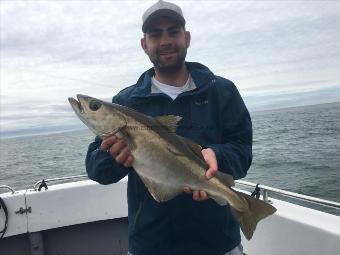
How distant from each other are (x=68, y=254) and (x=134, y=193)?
3.60 meters

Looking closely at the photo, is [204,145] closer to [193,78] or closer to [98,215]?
[193,78]

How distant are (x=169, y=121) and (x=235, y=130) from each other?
0.66 m

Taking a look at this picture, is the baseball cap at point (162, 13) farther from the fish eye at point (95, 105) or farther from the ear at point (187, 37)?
the fish eye at point (95, 105)

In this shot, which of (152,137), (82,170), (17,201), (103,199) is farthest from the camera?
(82,170)

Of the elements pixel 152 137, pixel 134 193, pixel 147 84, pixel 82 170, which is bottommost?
pixel 82 170

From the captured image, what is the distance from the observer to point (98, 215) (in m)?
6.06

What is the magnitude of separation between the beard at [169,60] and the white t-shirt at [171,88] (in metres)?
0.13

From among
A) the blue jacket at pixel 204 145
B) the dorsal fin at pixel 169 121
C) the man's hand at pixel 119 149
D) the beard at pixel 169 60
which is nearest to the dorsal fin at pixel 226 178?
the blue jacket at pixel 204 145

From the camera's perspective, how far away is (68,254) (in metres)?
6.26

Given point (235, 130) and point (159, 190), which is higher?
point (235, 130)

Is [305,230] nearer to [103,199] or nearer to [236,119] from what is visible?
[236,119]

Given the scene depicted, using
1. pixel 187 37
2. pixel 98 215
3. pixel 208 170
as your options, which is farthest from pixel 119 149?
pixel 98 215

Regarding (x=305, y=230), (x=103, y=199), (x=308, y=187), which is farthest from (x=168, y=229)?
(x=308, y=187)

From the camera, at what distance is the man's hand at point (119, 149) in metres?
2.92
